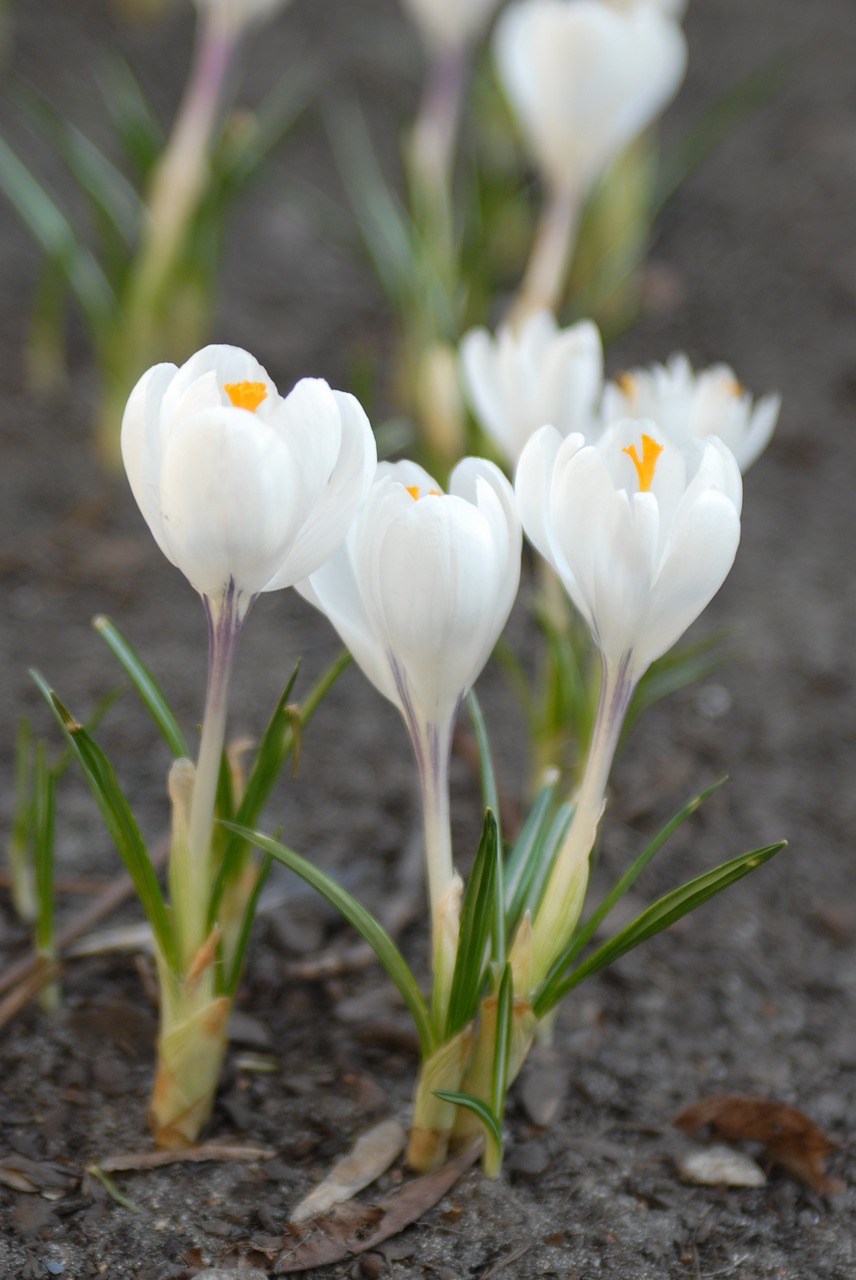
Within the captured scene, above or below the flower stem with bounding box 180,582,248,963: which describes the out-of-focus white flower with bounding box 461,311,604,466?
above

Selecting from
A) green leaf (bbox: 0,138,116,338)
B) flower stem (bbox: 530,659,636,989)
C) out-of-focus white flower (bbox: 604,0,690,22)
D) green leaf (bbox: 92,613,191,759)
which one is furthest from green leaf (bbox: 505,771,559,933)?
out-of-focus white flower (bbox: 604,0,690,22)

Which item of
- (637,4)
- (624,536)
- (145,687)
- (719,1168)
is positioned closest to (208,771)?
(145,687)

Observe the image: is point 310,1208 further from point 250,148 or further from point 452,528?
point 250,148

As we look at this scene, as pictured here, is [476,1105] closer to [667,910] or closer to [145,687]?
[667,910]

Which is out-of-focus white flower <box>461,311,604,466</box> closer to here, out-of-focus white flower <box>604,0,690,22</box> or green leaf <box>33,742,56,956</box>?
green leaf <box>33,742,56,956</box>

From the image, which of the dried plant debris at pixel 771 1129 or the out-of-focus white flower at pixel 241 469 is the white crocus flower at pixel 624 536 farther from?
the dried plant debris at pixel 771 1129

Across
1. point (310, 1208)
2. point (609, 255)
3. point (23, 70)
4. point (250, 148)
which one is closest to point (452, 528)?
point (310, 1208)

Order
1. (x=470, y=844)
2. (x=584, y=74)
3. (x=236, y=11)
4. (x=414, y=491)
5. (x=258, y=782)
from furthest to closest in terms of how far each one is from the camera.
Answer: (x=236, y=11)
(x=584, y=74)
(x=470, y=844)
(x=258, y=782)
(x=414, y=491)
